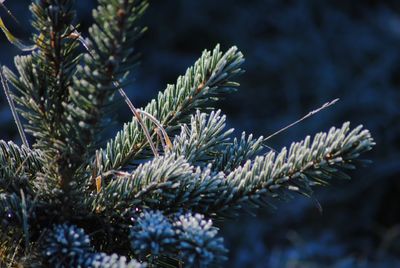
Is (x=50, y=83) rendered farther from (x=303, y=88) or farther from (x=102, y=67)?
(x=303, y=88)

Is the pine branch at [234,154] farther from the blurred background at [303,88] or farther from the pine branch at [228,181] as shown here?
the blurred background at [303,88]

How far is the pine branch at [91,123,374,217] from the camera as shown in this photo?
56cm

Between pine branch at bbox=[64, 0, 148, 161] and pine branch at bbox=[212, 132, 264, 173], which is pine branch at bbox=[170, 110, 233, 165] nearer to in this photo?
pine branch at bbox=[212, 132, 264, 173]

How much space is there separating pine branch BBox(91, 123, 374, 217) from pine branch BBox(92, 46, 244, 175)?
0.07 m

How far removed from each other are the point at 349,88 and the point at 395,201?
689mm

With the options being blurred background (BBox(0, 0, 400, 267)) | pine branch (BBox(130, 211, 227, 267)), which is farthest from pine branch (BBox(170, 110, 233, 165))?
blurred background (BBox(0, 0, 400, 267))

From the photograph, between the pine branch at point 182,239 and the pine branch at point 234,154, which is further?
the pine branch at point 234,154

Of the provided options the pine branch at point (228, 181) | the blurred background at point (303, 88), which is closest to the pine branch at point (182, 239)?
the pine branch at point (228, 181)

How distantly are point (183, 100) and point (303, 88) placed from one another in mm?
3139

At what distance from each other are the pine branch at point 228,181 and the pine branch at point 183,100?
0.22 ft

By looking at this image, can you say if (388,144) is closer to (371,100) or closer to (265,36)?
(371,100)

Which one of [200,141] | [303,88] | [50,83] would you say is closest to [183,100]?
[200,141]

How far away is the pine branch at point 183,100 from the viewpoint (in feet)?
2.10

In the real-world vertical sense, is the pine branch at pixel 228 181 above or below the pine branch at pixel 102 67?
below
